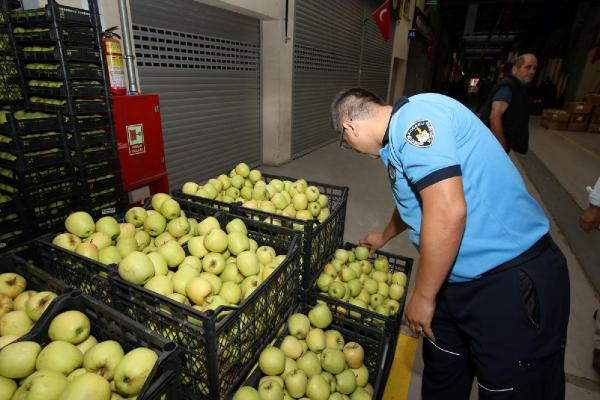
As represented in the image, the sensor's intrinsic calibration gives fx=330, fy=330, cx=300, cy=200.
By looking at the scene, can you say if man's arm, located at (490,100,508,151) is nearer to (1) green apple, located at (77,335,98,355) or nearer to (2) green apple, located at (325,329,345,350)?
(2) green apple, located at (325,329,345,350)

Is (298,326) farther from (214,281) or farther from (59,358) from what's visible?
(59,358)

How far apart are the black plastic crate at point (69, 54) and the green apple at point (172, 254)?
1.69 meters

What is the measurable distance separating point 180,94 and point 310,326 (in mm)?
3973

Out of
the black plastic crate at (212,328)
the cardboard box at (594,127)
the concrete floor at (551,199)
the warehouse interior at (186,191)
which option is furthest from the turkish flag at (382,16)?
the black plastic crate at (212,328)

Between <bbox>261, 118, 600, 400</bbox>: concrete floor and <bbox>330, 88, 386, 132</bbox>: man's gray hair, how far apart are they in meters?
1.88

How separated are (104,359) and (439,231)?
131 centimetres

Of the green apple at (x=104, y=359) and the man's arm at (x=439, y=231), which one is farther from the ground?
the man's arm at (x=439, y=231)

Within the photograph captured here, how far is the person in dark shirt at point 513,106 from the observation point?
408cm

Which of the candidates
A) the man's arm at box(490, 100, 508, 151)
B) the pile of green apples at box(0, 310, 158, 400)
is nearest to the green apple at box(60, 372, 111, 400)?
the pile of green apples at box(0, 310, 158, 400)

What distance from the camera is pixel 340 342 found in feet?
6.64

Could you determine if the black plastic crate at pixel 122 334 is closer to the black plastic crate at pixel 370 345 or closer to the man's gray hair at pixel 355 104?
the black plastic crate at pixel 370 345

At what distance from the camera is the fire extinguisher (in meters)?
2.84

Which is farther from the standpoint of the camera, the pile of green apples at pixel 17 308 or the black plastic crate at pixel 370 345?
the black plastic crate at pixel 370 345

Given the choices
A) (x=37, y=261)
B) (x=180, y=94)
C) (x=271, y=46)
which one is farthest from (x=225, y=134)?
(x=37, y=261)
